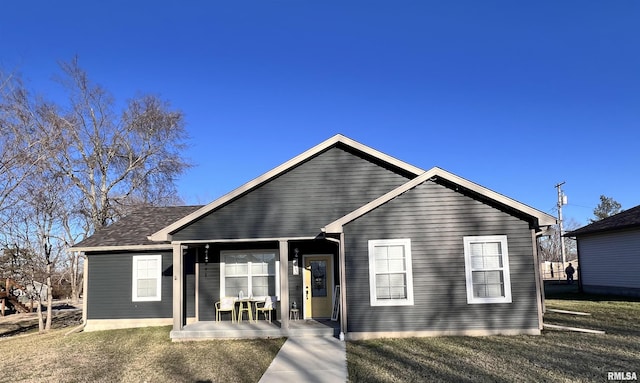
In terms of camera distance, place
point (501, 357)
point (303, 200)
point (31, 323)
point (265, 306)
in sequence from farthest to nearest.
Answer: point (31, 323), point (265, 306), point (303, 200), point (501, 357)

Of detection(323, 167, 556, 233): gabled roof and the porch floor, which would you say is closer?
detection(323, 167, 556, 233): gabled roof

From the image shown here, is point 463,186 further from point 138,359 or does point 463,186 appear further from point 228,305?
point 138,359

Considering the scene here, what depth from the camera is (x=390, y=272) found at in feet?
36.6

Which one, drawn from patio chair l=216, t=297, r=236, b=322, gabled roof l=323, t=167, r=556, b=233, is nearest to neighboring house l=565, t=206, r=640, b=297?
gabled roof l=323, t=167, r=556, b=233

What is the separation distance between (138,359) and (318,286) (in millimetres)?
5725

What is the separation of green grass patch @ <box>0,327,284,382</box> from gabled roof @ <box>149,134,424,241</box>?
9.40 feet

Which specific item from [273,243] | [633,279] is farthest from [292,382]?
[633,279]

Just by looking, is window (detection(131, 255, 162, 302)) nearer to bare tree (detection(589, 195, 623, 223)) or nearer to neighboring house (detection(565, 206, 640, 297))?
neighboring house (detection(565, 206, 640, 297))

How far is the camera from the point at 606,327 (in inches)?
462

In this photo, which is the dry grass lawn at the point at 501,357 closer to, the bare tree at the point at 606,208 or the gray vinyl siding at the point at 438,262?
the gray vinyl siding at the point at 438,262

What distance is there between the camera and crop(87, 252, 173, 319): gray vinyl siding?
14.5 m

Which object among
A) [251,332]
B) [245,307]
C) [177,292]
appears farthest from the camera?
[245,307]

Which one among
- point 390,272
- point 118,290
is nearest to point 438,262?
point 390,272

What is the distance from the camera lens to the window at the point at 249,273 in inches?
550
